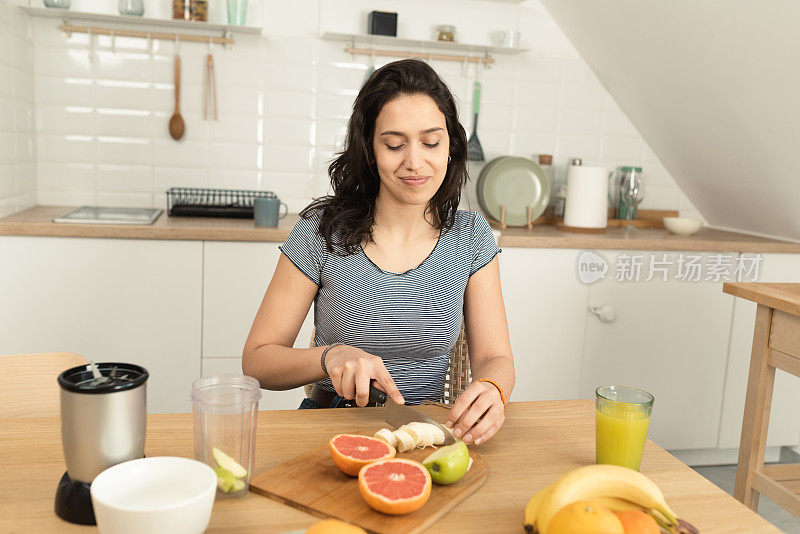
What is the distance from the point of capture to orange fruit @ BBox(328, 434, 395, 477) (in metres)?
0.95

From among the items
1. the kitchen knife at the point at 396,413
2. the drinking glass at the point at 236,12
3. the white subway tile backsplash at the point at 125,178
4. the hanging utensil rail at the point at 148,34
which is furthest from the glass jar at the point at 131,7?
the kitchen knife at the point at 396,413

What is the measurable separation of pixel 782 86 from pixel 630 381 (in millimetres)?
1213

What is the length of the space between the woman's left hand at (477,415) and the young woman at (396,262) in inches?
10.3

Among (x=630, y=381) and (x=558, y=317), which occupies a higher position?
(x=558, y=317)

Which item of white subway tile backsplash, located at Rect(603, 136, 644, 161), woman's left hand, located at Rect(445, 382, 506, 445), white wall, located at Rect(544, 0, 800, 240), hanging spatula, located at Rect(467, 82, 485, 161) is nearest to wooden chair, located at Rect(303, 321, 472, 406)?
woman's left hand, located at Rect(445, 382, 506, 445)

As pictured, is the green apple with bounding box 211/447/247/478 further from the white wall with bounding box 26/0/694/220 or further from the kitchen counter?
the white wall with bounding box 26/0/694/220

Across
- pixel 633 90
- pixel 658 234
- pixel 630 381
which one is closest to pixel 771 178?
pixel 658 234

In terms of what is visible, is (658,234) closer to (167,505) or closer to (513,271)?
(513,271)

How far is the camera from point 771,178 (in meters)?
2.76

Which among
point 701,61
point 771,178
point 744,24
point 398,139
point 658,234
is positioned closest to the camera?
point 398,139

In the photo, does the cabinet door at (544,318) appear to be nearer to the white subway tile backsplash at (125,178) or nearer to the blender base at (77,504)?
the white subway tile backsplash at (125,178)

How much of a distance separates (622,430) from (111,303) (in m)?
1.94

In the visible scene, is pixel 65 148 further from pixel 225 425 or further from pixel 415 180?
pixel 225 425

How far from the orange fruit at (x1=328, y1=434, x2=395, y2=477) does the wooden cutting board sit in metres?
0.02
